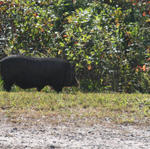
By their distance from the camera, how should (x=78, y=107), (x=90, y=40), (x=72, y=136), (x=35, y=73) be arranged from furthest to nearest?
(x=90, y=40) < (x=35, y=73) < (x=78, y=107) < (x=72, y=136)

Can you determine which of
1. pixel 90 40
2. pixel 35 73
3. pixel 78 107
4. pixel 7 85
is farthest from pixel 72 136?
pixel 90 40

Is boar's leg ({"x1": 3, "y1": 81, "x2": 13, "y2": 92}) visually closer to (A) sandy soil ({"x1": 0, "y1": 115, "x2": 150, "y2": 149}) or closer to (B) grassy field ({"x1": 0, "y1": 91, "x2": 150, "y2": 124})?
(B) grassy field ({"x1": 0, "y1": 91, "x2": 150, "y2": 124})

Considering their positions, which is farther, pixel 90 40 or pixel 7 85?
pixel 90 40

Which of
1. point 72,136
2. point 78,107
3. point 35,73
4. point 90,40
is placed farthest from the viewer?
point 90,40

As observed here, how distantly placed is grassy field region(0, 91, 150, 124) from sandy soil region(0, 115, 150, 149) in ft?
1.06

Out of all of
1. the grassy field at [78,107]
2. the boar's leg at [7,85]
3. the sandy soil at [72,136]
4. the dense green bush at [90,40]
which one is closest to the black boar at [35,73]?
the boar's leg at [7,85]

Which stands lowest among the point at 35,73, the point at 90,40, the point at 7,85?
the point at 7,85

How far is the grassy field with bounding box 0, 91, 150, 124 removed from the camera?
6.41 m

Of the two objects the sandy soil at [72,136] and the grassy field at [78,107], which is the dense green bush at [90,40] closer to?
the grassy field at [78,107]

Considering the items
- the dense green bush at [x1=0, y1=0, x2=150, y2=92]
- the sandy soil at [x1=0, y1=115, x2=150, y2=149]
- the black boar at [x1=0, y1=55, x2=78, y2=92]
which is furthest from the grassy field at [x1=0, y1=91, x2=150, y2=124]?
the dense green bush at [x1=0, y1=0, x2=150, y2=92]

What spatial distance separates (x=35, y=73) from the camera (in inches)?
375

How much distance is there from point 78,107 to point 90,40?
3458 mm

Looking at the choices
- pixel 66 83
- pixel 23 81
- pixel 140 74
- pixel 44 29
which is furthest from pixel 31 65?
pixel 140 74

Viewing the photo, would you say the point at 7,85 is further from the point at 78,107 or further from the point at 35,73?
the point at 78,107
